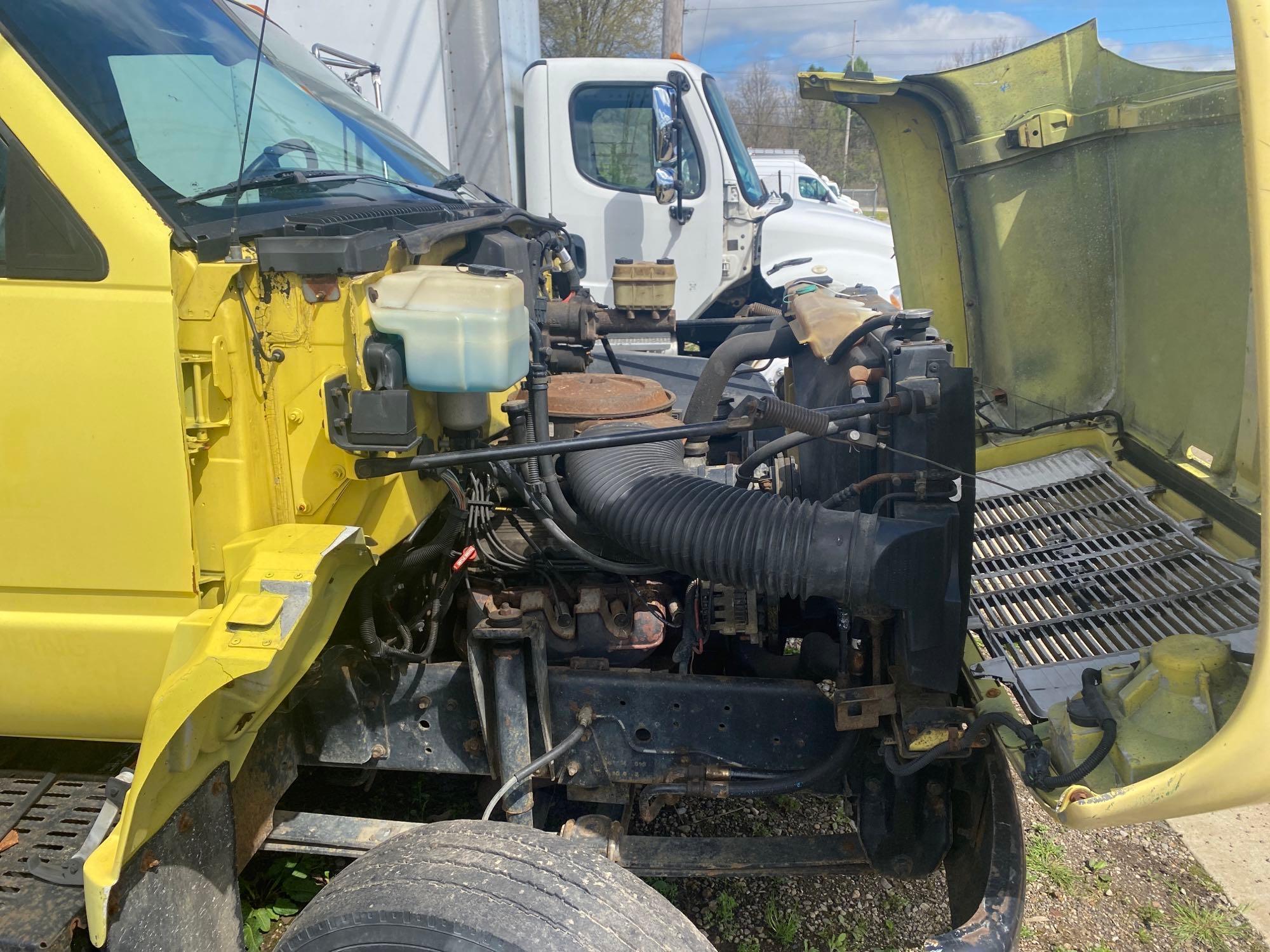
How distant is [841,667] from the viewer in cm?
206

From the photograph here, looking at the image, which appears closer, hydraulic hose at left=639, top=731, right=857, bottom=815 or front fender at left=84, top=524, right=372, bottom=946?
front fender at left=84, top=524, right=372, bottom=946

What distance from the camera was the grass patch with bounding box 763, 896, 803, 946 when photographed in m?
2.64

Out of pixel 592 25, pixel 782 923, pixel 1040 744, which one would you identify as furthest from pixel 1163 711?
pixel 592 25

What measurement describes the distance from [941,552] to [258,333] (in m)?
1.41

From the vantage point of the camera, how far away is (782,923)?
8.83 feet

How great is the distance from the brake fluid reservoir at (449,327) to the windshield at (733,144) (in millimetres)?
5533

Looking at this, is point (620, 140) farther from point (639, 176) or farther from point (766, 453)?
point (766, 453)

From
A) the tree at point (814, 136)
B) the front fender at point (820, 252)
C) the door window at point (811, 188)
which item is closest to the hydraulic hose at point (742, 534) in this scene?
the front fender at point (820, 252)

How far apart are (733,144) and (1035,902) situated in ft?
18.6

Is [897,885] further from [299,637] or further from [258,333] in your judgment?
[258,333]

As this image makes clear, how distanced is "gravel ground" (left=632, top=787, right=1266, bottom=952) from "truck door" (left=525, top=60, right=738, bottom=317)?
15.9 feet

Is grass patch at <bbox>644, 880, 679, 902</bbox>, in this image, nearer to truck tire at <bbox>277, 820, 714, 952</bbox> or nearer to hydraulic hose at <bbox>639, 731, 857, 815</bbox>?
hydraulic hose at <bbox>639, 731, 857, 815</bbox>

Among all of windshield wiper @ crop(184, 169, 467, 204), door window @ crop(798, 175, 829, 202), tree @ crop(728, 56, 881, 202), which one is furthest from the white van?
tree @ crop(728, 56, 881, 202)

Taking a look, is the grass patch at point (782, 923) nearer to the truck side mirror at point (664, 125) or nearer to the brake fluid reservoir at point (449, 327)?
the brake fluid reservoir at point (449, 327)
